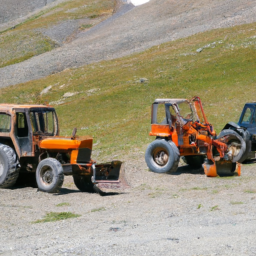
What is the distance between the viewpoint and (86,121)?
36438 millimetres

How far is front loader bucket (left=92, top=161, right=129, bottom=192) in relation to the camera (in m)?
15.5

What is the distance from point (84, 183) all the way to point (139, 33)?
184 ft

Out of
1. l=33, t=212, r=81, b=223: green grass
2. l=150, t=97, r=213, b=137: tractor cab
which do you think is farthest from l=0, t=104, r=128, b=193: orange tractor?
l=150, t=97, r=213, b=137: tractor cab

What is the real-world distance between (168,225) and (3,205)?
493cm

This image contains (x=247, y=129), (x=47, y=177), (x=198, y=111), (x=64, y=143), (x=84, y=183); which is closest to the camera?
(x=47, y=177)

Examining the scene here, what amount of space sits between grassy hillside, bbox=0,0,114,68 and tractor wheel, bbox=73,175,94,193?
2302 inches

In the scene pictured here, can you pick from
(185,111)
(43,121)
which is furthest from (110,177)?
(185,111)

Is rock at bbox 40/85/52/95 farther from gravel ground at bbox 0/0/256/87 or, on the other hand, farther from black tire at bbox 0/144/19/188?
black tire at bbox 0/144/19/188

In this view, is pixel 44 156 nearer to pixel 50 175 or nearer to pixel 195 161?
pixel 50 175

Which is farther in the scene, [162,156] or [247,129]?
[247,129]

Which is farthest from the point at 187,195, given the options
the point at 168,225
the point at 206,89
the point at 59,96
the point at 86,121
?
the point at 59,96

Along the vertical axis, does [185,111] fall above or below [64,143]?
above

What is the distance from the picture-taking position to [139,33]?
230ft

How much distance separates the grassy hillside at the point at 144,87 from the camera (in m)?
31.2
